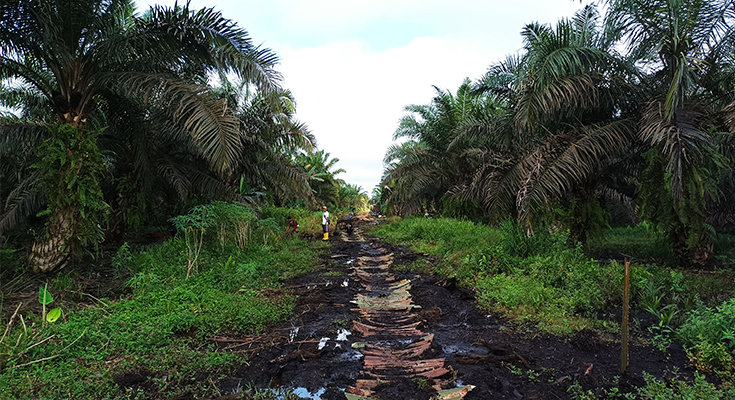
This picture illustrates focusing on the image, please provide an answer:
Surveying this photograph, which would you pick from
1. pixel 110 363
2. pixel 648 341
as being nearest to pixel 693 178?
pixel 648 341

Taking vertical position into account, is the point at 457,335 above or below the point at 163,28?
below

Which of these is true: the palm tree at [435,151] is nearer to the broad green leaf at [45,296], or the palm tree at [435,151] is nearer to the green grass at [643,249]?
the green grass at [643,249]

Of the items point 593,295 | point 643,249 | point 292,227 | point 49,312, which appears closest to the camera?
point 49,312

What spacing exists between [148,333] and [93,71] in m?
4.86

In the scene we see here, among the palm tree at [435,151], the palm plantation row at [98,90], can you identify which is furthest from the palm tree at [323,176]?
the palm plantation row at [98,90]

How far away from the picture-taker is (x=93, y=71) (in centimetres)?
657

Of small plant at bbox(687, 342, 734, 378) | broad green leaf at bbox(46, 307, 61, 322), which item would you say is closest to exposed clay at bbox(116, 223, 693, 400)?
small plant at bbox(687, 342, 734, 378)

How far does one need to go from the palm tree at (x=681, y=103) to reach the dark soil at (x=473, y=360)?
3.87m

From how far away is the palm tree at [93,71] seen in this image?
19.8ft

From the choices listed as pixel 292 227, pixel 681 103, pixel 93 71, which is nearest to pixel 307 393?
pixel 93 71

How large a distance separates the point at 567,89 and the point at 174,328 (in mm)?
7053

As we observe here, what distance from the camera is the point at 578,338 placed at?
4.11 m

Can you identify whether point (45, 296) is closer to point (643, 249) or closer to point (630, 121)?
point (630, 121)

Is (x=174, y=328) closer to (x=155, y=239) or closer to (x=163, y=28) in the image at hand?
(x=163, y=28)
